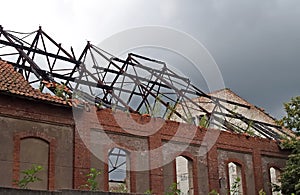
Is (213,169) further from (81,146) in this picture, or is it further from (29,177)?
(29,177)

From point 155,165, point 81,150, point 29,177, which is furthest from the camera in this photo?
point 155,165

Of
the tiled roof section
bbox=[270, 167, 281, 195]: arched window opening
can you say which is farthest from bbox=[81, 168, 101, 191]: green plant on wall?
bbox=[270, 167, 281, 195]: arched window opening

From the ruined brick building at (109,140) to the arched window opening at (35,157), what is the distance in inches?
1.3

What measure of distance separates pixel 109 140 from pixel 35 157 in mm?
3063

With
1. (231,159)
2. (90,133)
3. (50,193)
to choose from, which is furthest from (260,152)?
(50,193)

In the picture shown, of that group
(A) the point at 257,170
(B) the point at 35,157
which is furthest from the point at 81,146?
(A) the point at 257,170

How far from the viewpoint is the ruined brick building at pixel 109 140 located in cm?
1681

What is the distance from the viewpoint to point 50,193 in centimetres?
1155

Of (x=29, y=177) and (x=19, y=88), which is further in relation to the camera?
(x=19, y=88)

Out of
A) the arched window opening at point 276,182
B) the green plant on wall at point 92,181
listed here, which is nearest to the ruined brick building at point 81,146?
the green plant on wall at point 92,181

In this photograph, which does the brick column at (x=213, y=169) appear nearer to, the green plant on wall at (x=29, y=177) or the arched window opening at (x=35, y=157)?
the arched window opening at (x=35, y=157)

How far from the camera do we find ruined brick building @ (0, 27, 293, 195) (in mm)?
16812

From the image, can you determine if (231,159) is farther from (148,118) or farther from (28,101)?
(28,101)

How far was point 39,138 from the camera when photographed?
Result: 17172 millimetres
